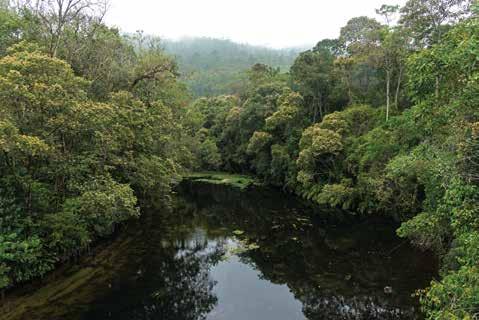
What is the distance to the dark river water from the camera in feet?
56.4

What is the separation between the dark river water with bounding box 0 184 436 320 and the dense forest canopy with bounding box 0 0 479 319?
167 centimetres

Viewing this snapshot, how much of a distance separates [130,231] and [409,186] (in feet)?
69.7

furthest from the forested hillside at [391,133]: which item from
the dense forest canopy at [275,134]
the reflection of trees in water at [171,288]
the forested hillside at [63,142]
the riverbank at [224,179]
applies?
the forested hillside at [63,142]

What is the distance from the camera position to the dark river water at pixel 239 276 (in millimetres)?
17203

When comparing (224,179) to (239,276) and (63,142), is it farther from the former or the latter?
(63,142)

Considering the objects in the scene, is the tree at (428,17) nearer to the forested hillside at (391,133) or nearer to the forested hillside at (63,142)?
the forested hillside at (391,133)

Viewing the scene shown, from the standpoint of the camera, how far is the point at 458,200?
370 inches

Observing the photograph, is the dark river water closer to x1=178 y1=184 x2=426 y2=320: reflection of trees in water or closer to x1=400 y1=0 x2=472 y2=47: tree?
x1=178 y1=184 x2=426 y2=320: reflection of trees in water

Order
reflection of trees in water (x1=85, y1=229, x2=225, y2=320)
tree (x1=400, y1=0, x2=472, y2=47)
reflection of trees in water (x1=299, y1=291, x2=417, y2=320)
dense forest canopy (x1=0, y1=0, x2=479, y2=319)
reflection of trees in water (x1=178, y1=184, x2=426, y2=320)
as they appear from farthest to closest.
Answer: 1. tree (x1=400, y1=0, x2=472, y2=47)
2. reflection of trees in water (x1=178, y1=184, x2=426, y2=320)
3. reflection of trees in water (x1=85, y1=229, x2=225, y2=320)
4. reflection of trees in water (x1=299, y1=291, x2=417, y2=320)
5. dense forest canopy (x1=0, y1=0, x2=479, y2=319)

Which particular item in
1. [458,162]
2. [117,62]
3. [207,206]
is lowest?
[207,206]

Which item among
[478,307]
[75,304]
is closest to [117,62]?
[75,304]

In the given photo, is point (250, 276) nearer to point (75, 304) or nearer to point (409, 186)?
point (75, 304)

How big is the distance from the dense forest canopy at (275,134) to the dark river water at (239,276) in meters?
1.67

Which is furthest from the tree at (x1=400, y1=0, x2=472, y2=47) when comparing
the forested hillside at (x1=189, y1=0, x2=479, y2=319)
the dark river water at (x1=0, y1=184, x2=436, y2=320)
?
the dark river water at (x1=0, y1=184, x2=436, y2=320)
